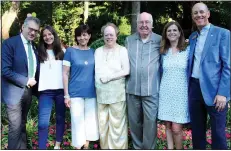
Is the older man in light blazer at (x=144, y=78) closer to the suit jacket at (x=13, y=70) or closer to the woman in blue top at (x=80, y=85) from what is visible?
the woman in blue top at (x=80, y=85)

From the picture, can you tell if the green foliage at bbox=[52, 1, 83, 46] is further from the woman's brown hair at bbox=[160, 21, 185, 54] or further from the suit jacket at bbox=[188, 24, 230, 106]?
the suit jacket at bbox=[188, 24, 230, 106]

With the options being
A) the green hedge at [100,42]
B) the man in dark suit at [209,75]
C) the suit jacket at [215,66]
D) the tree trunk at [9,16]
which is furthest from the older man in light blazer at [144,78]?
the tree trunk at [9,16]

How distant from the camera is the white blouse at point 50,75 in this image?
→ 4492 mm

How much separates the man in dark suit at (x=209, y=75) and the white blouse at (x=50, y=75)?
1.69 metres

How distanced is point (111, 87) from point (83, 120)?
1.97 feet

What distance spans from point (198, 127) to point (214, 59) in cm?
88

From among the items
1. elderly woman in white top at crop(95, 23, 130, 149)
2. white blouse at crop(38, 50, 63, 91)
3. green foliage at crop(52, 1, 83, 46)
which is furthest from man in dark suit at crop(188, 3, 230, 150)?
green foliage at crop(52, 1, 83, 46)

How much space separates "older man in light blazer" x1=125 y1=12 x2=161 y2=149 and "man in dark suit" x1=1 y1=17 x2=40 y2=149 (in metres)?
1.25

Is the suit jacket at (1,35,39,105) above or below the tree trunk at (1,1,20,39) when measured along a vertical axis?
below

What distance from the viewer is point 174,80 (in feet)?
14.0

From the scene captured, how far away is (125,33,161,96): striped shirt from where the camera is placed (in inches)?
172

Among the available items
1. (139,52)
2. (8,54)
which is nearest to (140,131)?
(139,52)

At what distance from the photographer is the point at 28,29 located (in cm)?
430

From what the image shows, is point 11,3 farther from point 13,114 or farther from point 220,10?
point 13,114
